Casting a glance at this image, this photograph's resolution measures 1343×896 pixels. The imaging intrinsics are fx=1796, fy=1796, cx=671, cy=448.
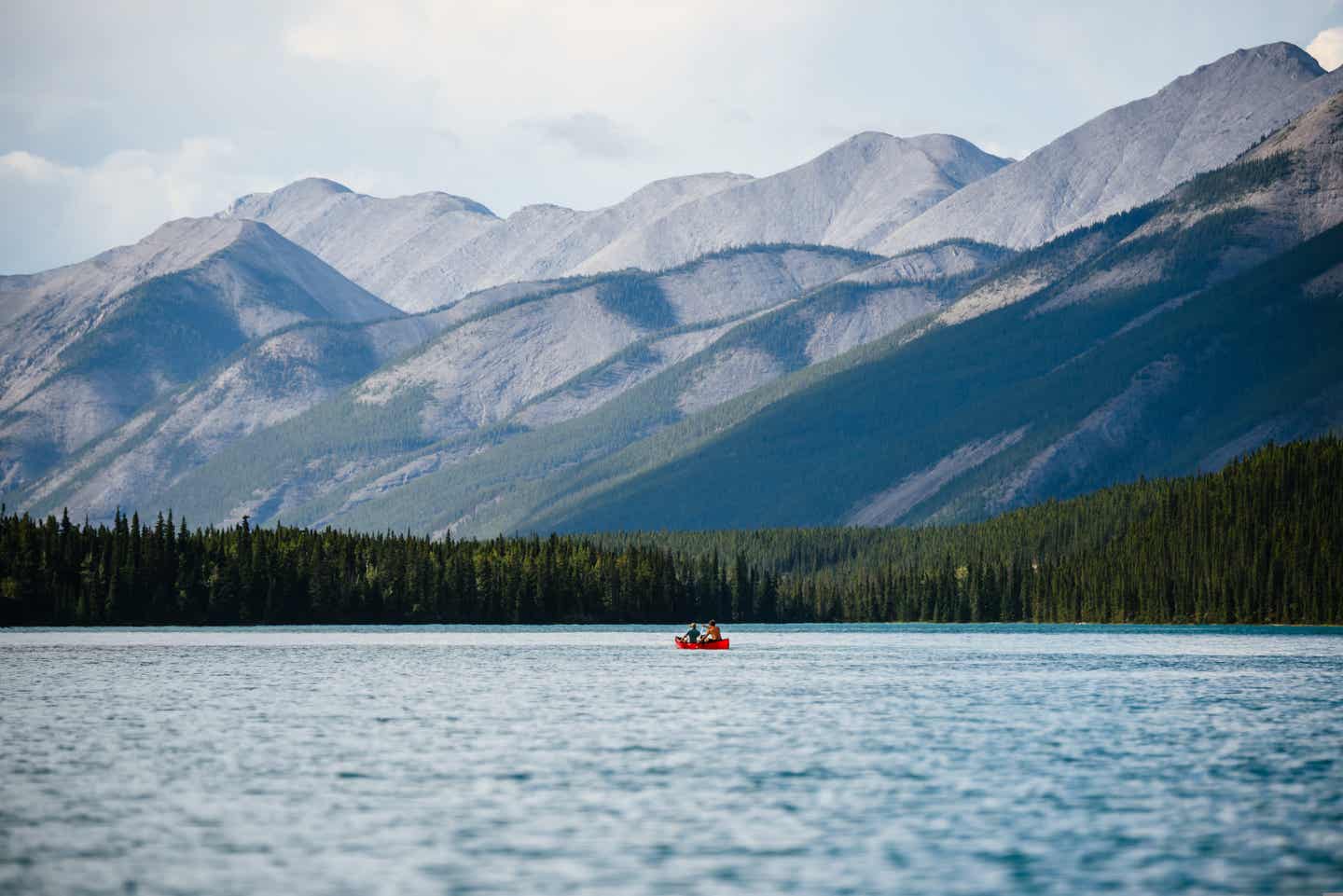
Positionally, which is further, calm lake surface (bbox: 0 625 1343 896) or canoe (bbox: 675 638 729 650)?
canoe (bbox: 675 638 729 650)

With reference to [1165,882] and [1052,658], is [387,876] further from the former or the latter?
[1052,658]

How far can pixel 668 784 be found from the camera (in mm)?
62594

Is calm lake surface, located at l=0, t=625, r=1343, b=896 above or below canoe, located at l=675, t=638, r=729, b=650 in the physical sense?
below

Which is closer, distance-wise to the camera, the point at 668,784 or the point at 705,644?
the point at 668,784

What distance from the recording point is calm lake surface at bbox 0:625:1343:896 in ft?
154

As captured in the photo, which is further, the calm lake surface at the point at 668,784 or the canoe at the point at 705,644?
the canoe at the point at 705,644

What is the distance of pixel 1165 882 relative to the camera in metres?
45.4

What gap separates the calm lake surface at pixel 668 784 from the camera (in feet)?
154

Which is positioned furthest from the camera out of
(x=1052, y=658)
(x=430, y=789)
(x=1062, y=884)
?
(x=1052, y=658)

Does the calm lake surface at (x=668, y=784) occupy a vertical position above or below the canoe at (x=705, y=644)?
below

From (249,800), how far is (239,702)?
3796 cm

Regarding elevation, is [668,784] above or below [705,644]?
below

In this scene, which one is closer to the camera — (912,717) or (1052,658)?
(912,717)

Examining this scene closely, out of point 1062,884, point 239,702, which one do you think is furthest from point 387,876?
point 239,702
